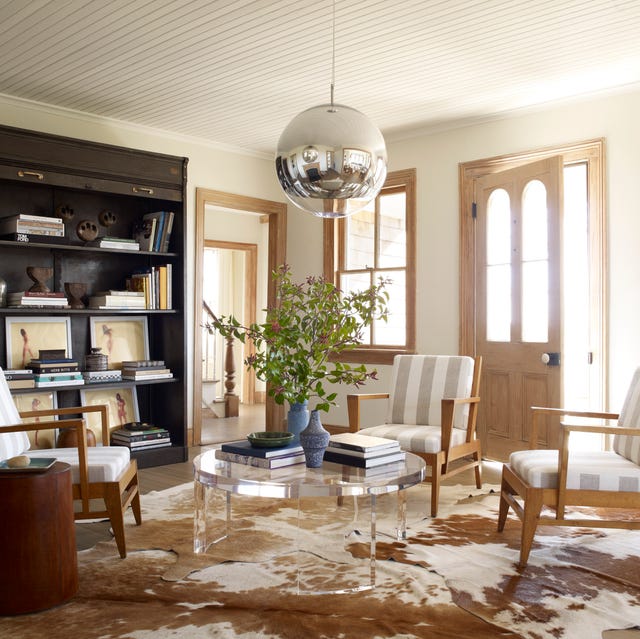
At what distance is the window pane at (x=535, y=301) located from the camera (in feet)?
16.2

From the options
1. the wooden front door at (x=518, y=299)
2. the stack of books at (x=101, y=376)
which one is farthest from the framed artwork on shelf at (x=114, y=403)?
the wooden front door at (x=518, y=299)

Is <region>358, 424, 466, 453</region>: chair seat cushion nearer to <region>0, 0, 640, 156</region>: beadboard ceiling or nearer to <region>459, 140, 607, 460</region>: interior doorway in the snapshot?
<region>459, 140, 607, 460</region>: interior doorway

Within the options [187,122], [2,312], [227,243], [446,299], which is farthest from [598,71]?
[227,243]

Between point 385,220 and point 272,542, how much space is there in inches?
140

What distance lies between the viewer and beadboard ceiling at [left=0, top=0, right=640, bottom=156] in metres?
3.67

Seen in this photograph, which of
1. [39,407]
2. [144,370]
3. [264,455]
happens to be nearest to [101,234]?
[144,370]

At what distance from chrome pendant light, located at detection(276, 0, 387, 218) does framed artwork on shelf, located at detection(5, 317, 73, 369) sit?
300cm

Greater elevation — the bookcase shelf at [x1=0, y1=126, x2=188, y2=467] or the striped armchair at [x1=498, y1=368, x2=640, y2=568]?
the bookcase shelf at [x1=0, y1=126, x2=188, y2=467]

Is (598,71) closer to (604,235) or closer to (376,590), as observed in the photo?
(604,235)

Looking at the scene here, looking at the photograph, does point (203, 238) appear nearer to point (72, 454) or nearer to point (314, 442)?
point (72, 454)

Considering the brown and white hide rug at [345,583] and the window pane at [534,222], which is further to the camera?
the window pane at [534,222]

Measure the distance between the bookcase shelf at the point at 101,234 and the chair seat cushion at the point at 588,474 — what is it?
3.11 meters

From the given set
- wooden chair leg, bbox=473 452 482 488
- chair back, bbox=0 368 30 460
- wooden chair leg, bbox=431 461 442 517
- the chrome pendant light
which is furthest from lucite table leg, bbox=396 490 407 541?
chair back, bbox=0 368 30 460

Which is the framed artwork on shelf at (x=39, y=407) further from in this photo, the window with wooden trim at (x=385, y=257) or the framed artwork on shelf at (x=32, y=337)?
the window with wooden trim at (x=385, y=257)
